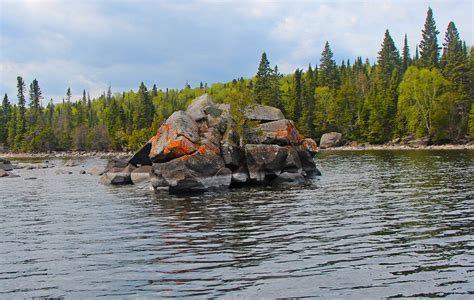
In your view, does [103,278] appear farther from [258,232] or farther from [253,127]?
[253,127]

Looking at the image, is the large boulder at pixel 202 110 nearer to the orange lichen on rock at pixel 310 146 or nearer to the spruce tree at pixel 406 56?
the orange lichen on rock at pixel 310 146

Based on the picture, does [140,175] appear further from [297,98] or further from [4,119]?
[4,119]

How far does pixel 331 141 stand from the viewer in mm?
104062

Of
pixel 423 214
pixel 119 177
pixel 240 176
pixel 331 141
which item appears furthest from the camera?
pixel 331 141

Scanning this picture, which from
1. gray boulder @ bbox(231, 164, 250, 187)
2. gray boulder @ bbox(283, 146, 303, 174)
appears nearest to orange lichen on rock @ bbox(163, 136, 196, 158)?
gray boulder @ bbox(231, 164, 250, 187)

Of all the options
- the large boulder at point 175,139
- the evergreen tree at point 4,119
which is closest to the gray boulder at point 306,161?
the large boulder at point 175,139

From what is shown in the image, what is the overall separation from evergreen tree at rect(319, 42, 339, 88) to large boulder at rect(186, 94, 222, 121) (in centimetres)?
9269

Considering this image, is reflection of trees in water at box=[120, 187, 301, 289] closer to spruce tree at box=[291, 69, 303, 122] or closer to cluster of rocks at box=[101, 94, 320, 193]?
cluster of rocks at box=[101, 94, 320, 193]

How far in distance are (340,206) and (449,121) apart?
251ft

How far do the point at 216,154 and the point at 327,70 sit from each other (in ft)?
347

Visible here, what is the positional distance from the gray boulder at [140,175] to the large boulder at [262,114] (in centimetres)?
1013

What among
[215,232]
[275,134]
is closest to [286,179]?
[275,134]

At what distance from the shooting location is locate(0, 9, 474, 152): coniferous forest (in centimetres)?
8919

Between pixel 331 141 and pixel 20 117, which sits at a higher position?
pixel 20 117
